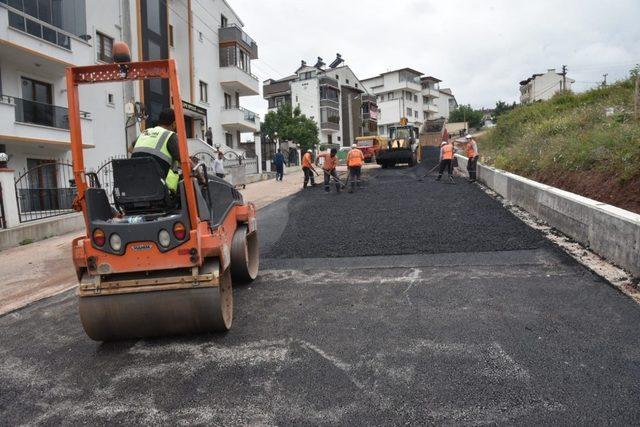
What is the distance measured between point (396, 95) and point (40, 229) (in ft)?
219

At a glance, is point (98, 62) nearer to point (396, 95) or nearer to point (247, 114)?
point (247, 114)

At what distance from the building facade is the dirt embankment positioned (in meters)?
44.3

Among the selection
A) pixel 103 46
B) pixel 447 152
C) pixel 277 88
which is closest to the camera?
pixel 447 152

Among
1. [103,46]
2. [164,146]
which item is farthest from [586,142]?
[103,46]

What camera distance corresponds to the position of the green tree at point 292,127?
4301 centimetres

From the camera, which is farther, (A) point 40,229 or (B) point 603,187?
(A) point 40,229

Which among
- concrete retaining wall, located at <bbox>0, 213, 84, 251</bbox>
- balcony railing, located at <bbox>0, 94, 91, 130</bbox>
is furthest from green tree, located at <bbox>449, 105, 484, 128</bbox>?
concrete retaining wall, located at <bbox>0, 213, 84, 251</bbox>

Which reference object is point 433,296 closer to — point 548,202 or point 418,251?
point 418,251

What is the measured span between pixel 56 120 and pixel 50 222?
6.83 meters

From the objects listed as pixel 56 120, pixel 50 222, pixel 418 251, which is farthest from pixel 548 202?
pixel 56 120

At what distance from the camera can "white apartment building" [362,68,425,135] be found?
2805 inches

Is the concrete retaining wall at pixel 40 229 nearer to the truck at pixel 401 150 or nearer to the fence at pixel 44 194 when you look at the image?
the fence at pixel 44 194

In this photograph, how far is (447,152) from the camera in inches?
657

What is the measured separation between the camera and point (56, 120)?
15805 millimetres
